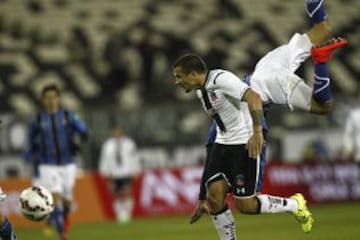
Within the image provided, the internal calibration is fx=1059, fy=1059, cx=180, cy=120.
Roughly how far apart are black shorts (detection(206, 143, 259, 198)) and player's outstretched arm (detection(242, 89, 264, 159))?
25.1 inches

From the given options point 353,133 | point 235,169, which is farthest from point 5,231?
point 353,133

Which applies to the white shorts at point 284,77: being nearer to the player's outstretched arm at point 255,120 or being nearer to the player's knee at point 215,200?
the player's outstretched arm at point 255,120

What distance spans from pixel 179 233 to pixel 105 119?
7.83 meters

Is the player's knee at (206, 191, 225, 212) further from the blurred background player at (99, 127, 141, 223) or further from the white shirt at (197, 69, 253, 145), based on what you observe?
the blurred background player at (99, 127, 141, 223)

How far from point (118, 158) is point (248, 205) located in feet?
39.4

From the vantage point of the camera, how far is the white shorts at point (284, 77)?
38.8 feet

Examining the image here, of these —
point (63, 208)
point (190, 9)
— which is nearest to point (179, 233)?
point (63, 208)

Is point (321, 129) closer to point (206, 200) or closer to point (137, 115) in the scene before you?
point (137, 115)

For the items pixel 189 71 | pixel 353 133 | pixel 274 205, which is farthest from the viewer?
pixel 353 133

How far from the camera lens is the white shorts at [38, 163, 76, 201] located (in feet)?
51.2

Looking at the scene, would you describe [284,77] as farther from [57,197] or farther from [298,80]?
[57,197]

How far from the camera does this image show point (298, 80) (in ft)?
39.4

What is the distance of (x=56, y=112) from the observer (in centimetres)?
1567

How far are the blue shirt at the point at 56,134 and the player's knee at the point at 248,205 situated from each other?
4834mm
